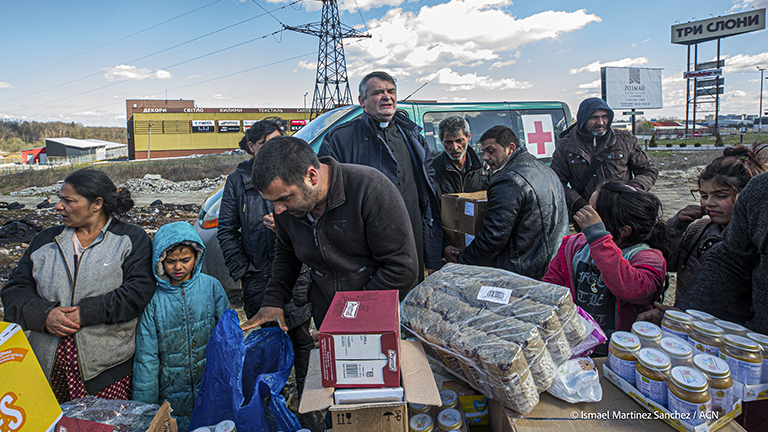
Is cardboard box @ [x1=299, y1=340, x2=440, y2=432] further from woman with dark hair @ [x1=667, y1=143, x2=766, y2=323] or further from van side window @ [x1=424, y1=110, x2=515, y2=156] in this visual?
van side window @ [x1=424, y1=110, x2=515, y2=156]

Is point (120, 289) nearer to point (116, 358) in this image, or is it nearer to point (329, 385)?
point (116, 358)

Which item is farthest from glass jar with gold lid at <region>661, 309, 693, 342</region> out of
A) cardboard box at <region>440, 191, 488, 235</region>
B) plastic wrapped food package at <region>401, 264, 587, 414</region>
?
cardboard box at <region>440, 191, 488, 235</region>

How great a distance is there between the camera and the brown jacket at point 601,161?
13.2 ft

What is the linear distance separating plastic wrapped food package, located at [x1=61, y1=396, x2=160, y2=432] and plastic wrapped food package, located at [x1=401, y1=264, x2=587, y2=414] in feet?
4.26

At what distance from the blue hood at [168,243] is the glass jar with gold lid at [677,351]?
2.47 m

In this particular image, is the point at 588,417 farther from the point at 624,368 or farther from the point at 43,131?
the point at 43,131

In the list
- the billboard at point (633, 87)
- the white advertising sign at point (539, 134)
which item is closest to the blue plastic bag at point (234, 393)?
the white advertising sign at point (539, 134)

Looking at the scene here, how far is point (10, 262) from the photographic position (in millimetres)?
6660

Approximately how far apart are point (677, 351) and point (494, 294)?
651 millimetres

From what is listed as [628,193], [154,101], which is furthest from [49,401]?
[154,101]

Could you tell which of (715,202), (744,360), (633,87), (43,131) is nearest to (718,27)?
(633,87)

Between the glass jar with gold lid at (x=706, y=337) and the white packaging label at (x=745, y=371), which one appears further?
the glass jar with gold lid at (x=706, y=337)

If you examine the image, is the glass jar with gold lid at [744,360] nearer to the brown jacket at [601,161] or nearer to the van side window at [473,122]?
the brown jacket at [601,161]

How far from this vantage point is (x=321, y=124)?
469 centimetres
